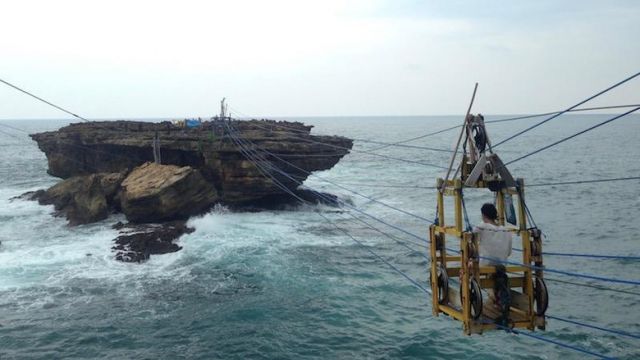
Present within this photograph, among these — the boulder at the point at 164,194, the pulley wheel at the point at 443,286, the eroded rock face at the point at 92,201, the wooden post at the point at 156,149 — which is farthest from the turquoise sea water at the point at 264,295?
the pulley wheel at the point at 443,286

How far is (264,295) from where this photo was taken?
21.7m

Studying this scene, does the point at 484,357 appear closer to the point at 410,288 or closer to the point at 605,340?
the point at 605,340

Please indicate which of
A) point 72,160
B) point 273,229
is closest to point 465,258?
point 273,229

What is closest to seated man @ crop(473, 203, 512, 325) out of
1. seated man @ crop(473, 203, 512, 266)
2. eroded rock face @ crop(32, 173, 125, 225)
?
seated man @ crop(473, 203, 512, 266)

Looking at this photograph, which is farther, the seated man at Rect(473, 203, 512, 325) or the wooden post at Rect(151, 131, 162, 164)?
the wooden post at Rect(151, 131, 162, 164)

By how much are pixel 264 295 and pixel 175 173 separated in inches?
554

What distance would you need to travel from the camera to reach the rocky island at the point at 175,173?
103 feet

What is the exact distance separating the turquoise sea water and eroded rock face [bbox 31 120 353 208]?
2477mm

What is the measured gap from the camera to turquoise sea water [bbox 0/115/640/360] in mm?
17031

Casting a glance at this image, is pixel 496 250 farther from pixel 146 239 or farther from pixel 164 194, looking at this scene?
pixel 164 194

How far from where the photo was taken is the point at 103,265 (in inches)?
990

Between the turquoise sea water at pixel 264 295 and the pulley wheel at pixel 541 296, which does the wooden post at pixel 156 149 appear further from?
the pulley wheel at pixel 541 296

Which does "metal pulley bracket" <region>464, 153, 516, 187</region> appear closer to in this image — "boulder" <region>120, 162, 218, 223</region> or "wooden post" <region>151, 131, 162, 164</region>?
"boulder" <region>120, 162, 218, 223</region>

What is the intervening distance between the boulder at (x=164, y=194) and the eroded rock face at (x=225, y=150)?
7.67 feet
